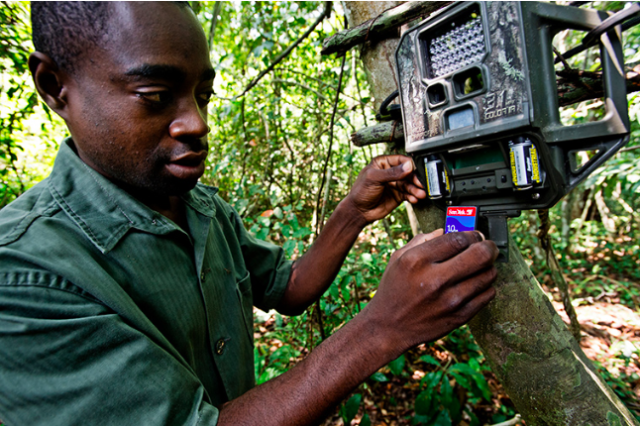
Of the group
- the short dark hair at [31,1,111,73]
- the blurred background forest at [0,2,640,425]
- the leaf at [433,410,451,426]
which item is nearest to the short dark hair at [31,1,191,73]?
the short dark hair at [31,1,111,73]

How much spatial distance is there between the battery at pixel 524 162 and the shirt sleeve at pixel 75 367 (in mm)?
1037

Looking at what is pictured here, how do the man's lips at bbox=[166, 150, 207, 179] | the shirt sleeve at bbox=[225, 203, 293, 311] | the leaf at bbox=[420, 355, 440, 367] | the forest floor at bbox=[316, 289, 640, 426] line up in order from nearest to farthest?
the man's lips at bbox=[166, 150, 207, 179] < the shirt sleeve at bbox=[225, 203, 293, 311] < the leaf at bbox=[420, 355, 440, 367] < the forest floor at bbox=[316, 289, 640, 426]

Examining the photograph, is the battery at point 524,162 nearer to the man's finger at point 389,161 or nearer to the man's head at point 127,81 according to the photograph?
the man's finger at point 389,161

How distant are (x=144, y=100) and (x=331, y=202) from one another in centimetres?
275

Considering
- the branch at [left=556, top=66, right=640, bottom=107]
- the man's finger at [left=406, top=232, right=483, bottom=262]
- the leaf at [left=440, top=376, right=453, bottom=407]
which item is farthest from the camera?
the leaf at [left=440, top=376, right=453, bottom=407]

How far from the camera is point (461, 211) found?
101 centimetres

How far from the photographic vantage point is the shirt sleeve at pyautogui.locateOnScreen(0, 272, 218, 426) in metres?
0.69

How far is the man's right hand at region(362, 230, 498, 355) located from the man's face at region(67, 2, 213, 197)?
0.74m

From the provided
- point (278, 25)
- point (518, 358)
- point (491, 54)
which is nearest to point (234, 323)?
point (518, 358)

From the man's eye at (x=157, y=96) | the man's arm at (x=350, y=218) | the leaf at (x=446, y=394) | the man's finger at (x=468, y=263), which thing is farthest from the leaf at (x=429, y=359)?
the man's eye at (x=157, y=96)

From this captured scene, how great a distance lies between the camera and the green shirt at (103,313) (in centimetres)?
70

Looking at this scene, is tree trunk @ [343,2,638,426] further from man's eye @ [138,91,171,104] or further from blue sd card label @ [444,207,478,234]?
man's eye @ [138,91,171,104]

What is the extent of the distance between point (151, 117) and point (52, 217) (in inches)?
15.0

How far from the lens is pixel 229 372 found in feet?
3.83
